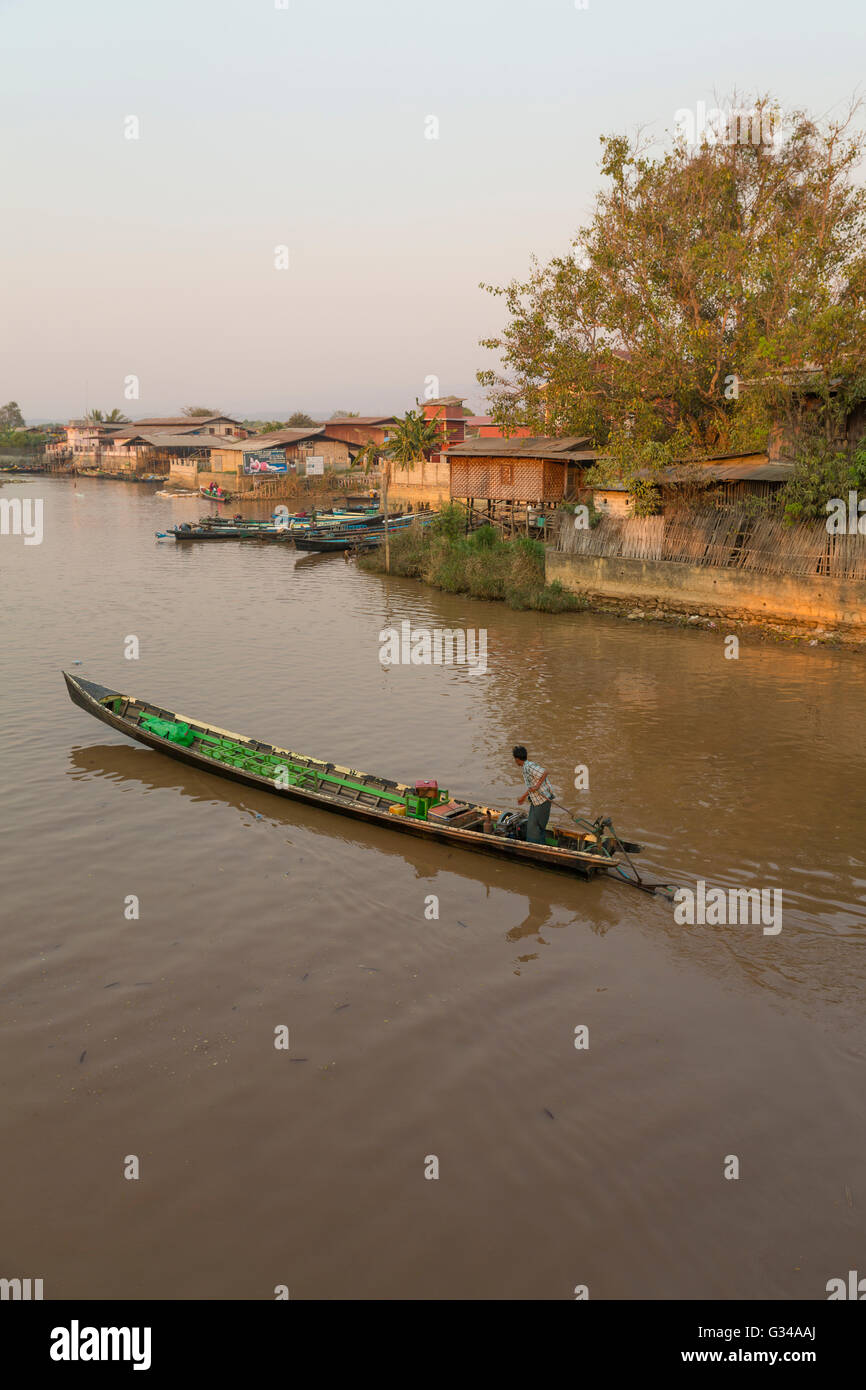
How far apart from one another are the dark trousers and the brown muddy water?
0.49m

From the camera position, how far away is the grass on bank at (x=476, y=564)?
27.0 meters

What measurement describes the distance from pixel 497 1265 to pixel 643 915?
15.5 feet

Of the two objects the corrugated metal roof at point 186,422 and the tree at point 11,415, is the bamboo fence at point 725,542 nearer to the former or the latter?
the corrugated metal roof at point 186,422

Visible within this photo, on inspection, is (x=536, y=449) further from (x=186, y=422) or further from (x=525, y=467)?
(x=186, y=422)

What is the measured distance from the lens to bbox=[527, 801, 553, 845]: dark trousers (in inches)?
408

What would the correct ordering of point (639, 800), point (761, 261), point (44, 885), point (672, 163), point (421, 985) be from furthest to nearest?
point (672, 163) < point (761, 261) < point (639, 800) < point (44, 885) < point (421, 985)

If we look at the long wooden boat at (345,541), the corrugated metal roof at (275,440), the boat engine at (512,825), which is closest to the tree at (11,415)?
the corrugated metal roof at (275,440)

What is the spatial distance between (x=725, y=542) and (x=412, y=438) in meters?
28.7

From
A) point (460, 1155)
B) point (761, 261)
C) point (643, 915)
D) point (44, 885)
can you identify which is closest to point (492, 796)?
point (643, 915)

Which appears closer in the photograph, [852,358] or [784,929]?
[784,929]

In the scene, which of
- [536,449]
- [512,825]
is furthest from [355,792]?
[536,449]

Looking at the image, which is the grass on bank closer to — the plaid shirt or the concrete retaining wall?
the concrete retaining wall
